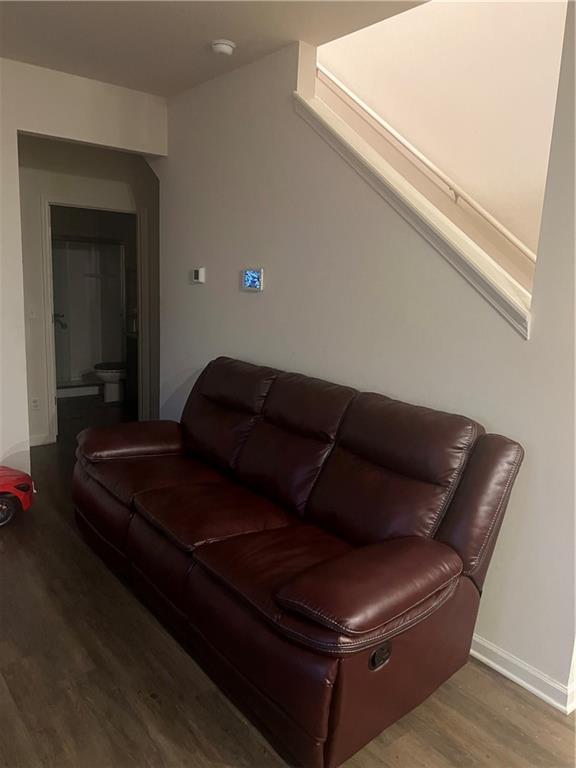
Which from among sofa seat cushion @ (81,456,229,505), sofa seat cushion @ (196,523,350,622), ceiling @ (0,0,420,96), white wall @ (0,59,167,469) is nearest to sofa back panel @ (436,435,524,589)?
sofa seat cushion @ (196,523,350,622)

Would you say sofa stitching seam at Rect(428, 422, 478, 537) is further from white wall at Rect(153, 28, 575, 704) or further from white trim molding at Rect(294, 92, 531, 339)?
white trim molding at Rect(294, 92, 531, 339)

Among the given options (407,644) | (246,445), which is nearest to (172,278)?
(246,445)

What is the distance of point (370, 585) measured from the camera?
1.58 metres

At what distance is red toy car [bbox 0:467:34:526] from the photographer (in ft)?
10.2

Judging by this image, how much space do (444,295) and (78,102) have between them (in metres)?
2.68

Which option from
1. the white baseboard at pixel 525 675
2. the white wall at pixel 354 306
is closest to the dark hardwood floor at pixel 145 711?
the white baseboard at pixel 525 675

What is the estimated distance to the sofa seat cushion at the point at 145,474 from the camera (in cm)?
254

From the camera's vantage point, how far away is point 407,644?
1701 millimetres

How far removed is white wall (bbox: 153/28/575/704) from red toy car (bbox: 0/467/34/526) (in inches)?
45.5

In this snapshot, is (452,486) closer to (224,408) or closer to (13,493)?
(224,408)

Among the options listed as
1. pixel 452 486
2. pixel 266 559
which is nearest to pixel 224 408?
pixel 266 559

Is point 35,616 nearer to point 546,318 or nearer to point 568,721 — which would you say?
point 568,721

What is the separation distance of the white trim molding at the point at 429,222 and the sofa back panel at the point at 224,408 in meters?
1.09

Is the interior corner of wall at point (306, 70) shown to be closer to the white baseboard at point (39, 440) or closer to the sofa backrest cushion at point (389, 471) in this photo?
the sofa backrest cushion at point (389, 471)
